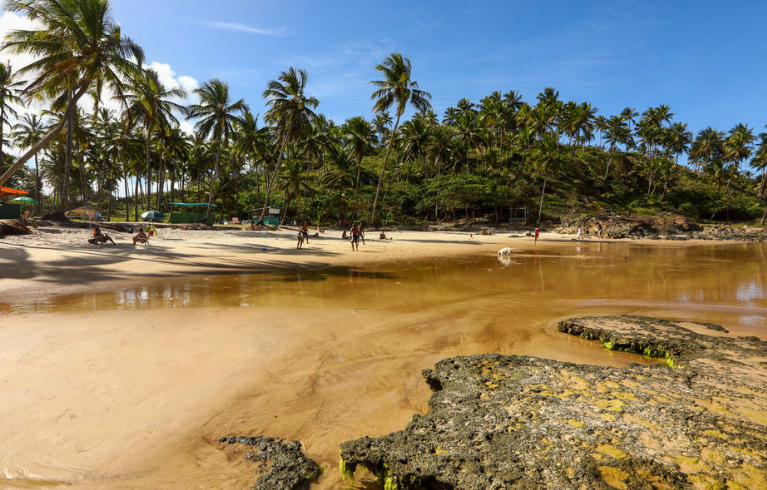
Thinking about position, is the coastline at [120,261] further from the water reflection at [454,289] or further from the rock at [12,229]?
the water reflection at [454,289]

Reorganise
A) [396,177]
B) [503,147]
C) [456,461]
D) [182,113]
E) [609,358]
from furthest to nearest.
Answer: [503,147]
[396,177]
[182,113]
[609,358]
[456,461]

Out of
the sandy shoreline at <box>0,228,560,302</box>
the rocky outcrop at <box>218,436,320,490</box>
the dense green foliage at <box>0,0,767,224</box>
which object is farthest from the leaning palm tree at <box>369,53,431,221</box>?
the rocky outcrop at <box>218,436,320,490</box>

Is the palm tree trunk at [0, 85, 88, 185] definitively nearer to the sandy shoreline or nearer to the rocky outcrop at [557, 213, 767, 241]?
the sandy shoreline

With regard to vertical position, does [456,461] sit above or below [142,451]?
above

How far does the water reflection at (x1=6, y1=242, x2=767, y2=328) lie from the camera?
8047mm

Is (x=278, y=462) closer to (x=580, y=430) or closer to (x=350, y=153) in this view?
(x=580, y=430)

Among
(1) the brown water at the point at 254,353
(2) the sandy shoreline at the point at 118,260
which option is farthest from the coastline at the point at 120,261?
(1) the brown water at the point at 254,353

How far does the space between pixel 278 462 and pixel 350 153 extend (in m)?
46.2

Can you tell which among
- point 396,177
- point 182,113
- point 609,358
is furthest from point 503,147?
point 609,358

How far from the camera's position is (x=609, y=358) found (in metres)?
4.89

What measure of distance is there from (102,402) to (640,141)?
87.6m

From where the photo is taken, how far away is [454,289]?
10.1 metres

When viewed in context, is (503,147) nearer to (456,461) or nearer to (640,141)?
(640,141)

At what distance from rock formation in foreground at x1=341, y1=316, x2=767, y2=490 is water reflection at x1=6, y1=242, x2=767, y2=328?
12.7 feet
